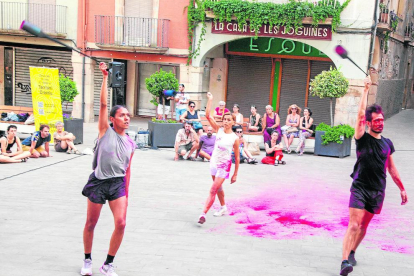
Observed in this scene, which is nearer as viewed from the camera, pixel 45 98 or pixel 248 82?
pixel 45 98

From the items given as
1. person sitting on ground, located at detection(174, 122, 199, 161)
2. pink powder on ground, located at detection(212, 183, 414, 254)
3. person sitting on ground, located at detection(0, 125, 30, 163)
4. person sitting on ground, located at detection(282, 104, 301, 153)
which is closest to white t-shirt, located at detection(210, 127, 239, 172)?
pink powder on ground, located at detection(212, 183, 414, 254)

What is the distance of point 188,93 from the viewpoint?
21.1 meters

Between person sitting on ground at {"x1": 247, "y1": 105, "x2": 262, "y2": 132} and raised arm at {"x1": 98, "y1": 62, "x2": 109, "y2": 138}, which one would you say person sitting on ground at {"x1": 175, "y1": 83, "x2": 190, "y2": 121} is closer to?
person sitting on ground at {"x1": 247, "y1": 105, "x2": 262, "y2": 132}

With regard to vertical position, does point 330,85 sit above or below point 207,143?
above

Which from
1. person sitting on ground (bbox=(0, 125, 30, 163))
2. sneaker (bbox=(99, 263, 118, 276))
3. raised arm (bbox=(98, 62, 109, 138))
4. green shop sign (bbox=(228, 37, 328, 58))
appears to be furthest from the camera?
green shop sign (bbox=(228, 37, 328, 58))

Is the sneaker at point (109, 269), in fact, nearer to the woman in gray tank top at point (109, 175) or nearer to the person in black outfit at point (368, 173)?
the woman in gray tank top at point (109, 175)

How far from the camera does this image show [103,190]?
5820 millimetres

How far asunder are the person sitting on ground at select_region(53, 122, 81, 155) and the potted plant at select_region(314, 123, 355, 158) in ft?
22.3

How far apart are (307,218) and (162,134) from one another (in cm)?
819

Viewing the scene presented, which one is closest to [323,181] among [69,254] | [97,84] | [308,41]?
[69,254]

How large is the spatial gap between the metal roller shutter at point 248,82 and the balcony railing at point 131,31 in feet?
12.1

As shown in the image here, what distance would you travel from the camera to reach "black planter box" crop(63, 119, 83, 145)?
16302 millimetres

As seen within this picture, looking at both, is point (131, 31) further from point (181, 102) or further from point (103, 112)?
point (103, 112)

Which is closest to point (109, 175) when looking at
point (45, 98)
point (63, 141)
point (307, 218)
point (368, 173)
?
point (368, 173)
